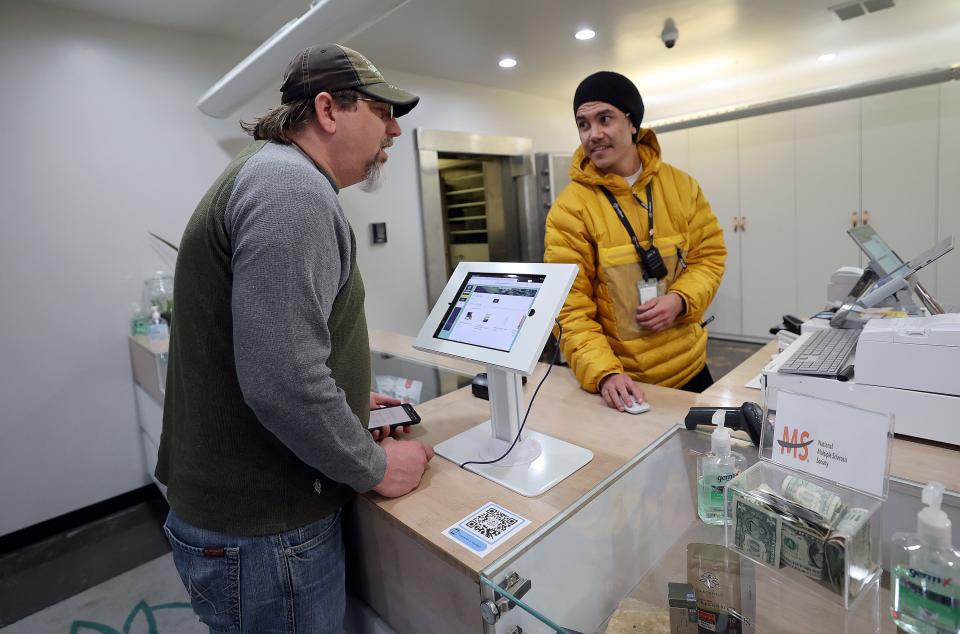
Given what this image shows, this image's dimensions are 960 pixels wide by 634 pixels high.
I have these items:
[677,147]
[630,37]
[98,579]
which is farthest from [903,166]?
[98,579]

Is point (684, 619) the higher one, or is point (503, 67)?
point (503, 67)

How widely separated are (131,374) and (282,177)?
2.77m

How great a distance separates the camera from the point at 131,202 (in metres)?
2.90

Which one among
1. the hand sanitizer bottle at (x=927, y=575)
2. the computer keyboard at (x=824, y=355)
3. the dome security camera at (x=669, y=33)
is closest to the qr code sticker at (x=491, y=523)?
the hand sanitizer bottle at (x=927, y=575)

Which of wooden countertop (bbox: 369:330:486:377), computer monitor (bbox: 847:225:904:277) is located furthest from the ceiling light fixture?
computer monitor (bbox: 847:225:904:277)

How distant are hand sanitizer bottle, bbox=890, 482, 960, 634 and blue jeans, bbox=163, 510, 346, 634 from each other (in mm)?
872

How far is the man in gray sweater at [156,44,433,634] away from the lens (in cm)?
80

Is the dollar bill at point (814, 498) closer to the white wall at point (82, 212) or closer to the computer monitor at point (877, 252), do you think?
the computer monitor at point (877, 252)

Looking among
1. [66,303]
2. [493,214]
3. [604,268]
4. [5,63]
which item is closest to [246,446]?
[604,268]

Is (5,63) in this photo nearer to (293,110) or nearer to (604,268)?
(293,110)

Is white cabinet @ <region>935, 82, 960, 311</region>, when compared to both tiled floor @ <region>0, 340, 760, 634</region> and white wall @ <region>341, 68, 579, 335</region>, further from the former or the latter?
tiled floor @ <region>0, 340, 760, 634</region>

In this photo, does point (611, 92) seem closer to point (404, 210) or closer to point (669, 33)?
point (669, 33)

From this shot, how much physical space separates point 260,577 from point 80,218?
263 cm

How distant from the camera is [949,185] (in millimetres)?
4113
